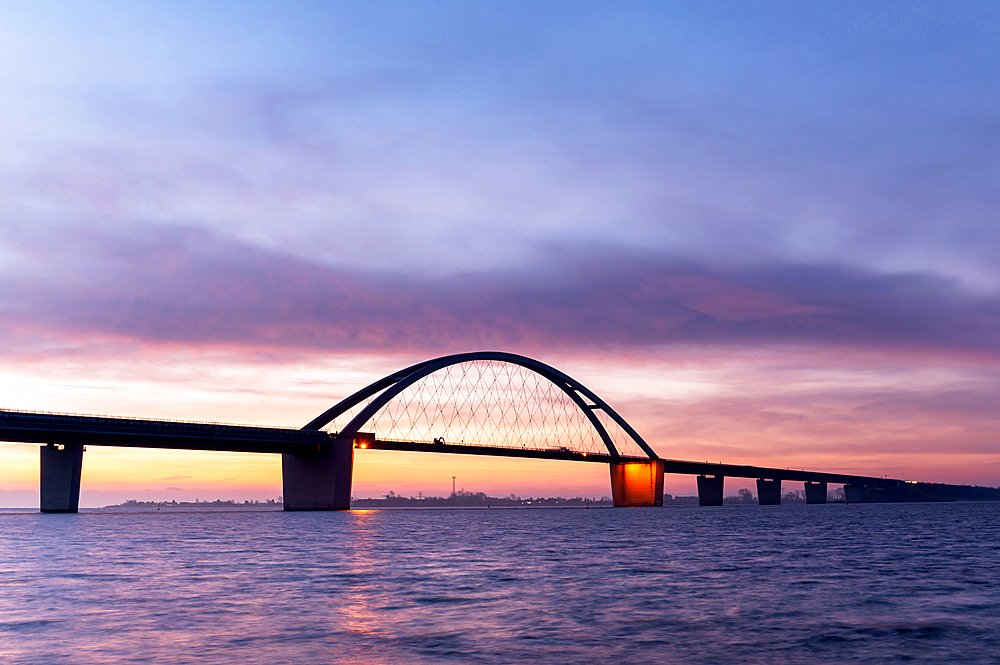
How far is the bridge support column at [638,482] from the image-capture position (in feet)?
549

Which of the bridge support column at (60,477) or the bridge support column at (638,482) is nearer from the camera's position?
the bridge support column at (60,477)

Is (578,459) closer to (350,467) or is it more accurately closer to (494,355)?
(494,355)

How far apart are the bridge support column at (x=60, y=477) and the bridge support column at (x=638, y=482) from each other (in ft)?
321

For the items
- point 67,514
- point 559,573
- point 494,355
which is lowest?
point 67,514

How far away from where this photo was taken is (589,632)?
66.4ft

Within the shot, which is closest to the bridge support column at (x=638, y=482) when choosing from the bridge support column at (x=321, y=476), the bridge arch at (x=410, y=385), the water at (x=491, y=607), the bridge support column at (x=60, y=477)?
the bridge arch at (x=410, y=385)

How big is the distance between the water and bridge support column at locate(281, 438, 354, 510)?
228ft

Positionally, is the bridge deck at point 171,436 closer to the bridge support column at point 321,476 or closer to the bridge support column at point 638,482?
the bridge support column at point 321,476

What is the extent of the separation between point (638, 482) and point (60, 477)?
353 ft

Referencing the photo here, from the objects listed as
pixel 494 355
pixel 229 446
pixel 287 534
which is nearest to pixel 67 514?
pixel 229 446

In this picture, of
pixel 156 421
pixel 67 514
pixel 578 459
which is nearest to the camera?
pixel 156 421

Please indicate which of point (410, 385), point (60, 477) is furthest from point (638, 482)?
point (60, 477)

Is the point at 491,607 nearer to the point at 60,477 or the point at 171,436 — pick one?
the point at 171,436

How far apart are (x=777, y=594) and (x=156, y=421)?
8101 cm
